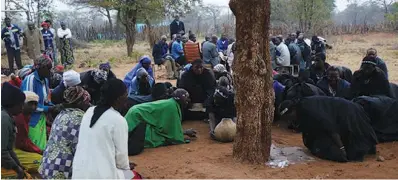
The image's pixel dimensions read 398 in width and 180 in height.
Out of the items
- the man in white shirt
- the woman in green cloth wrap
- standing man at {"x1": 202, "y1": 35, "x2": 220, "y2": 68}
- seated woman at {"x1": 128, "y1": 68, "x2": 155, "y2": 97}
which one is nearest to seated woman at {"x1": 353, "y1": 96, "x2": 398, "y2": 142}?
the woman in green cloth wrap

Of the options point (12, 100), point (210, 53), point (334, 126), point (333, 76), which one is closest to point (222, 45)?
point (210, 53)

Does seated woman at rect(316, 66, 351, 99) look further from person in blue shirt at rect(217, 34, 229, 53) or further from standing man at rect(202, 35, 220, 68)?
person in blue shirt at rect(217, 34, 229, 53)

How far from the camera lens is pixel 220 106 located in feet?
22.0

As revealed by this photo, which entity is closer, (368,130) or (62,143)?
(62,143)

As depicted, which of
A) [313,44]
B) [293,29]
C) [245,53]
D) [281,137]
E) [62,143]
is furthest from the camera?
[293,29]

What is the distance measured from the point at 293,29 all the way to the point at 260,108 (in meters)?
24.7

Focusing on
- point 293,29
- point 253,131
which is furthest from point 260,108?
point 293,29

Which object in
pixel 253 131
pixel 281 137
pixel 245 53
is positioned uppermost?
pixel 245 53

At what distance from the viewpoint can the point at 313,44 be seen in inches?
500

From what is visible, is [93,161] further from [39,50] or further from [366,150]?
[39,50]

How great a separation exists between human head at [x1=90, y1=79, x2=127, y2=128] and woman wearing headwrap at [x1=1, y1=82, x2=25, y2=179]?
89 centimetres

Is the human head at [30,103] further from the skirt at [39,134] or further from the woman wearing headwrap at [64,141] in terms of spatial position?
the woman wearing headwrap at [64,141]

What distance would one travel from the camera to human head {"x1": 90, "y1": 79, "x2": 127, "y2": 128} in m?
3.18

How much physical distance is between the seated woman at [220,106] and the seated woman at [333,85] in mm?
1502
